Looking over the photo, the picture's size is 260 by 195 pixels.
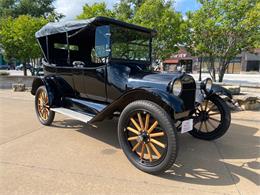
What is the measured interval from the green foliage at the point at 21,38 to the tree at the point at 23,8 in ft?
39.2

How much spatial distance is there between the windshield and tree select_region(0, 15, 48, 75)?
29.6 ft

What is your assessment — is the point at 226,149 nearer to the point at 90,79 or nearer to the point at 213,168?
the point at 213,168

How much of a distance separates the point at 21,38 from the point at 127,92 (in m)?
10.4

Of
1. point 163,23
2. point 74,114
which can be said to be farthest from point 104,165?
point 163,23

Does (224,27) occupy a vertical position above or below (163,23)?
below

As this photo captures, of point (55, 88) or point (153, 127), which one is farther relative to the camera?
point (55, 88)

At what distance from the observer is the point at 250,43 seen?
405 inches

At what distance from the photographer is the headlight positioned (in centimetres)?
297

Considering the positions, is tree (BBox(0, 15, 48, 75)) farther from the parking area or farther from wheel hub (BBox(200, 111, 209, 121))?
wheel hub (BBox(200, 111, 209, 121))

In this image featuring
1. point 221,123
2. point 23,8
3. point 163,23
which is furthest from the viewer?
point 23,8

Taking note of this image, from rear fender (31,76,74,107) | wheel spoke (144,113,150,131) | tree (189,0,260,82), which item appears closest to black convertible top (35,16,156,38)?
rear fender (31,76,74,107)

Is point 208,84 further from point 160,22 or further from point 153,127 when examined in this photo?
point 160,22

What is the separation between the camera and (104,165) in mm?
2936

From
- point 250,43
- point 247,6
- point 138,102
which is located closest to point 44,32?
point 138,102
